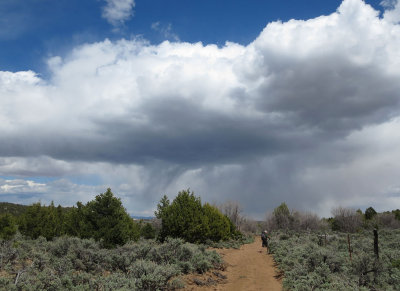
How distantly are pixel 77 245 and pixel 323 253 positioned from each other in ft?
44.7

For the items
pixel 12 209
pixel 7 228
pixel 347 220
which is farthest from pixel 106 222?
pixel 12 209

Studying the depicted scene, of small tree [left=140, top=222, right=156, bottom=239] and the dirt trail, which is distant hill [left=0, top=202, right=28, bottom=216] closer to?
small tree [left=140, top=222, right=156, bottom=239]

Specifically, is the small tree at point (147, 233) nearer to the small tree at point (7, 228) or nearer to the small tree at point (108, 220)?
the small tree at point (7, 228)

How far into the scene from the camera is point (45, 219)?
28359 mm

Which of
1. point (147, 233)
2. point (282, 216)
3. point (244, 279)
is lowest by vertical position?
point (147, 233)

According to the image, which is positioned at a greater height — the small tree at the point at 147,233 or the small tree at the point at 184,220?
the small tree at the point at 184,220

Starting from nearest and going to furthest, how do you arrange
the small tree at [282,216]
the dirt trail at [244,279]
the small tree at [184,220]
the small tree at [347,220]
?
the dirt trail at [244,279], the small tree at [184,220], the small tree at [347,220], the small tree at [282,216]

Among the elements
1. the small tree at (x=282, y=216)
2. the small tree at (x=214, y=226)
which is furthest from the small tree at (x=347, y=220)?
the small tree at (x=214, y=226)

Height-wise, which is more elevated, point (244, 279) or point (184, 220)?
point (184, 220)

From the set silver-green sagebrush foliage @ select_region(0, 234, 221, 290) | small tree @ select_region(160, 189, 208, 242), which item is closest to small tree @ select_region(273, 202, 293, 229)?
small tree @ select_region(160, 189, 208, 242)

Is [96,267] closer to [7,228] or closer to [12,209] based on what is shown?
[7,228]

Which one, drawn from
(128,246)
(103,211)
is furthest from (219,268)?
(103,211)

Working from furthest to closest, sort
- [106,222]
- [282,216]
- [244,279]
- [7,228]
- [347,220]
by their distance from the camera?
1. [282,216]
2. [347,220]
3. [7,228]
4. [106,222]
5. [244,279]

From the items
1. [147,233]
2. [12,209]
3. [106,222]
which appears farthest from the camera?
[12,209]
